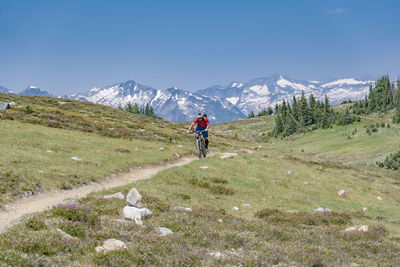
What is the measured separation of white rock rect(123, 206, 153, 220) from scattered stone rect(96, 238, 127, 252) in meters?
2.40

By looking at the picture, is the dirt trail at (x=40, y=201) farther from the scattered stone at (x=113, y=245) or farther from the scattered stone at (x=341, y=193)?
the scattered stone at (x=341, y=193)

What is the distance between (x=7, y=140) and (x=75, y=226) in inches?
676

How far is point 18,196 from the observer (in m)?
12.3

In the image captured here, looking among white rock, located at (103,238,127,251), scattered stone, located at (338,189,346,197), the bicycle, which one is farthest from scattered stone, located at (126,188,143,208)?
scattered stone, located at (338,189,346,197)

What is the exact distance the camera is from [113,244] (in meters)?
7.49

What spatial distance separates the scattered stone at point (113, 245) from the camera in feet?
23.9

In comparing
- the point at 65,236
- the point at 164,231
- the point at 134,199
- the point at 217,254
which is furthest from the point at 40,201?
the point at 217,254

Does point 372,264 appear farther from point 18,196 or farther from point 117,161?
point 117,161

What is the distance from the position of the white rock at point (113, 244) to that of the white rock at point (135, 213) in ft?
7.88

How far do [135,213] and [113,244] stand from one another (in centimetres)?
279

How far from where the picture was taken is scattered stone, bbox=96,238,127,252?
7.28 metres

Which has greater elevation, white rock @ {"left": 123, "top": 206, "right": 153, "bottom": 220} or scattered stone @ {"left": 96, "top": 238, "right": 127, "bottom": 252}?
scattered stone @ {"left": 96, "top": 238, "right": 127, "bottom": 252}

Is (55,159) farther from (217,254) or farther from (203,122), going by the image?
(217,254)

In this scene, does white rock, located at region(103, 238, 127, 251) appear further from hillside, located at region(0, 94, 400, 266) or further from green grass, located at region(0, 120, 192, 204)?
green grass, located at region(0, 120, 192, 204)
